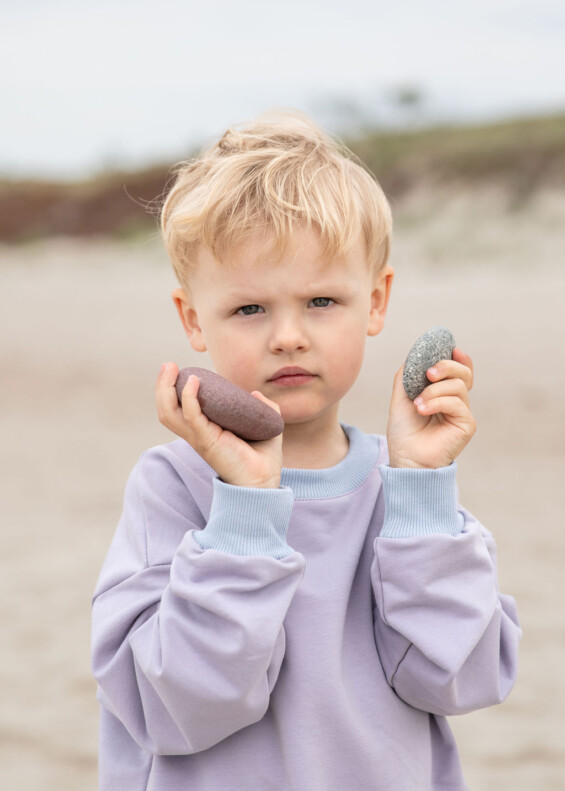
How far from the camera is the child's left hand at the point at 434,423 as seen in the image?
2285 mm

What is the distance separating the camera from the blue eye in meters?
2.31

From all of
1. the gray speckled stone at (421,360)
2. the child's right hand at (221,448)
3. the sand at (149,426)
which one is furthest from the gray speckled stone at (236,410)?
the sand at (149,426)

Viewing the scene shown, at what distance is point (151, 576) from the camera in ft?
7.14

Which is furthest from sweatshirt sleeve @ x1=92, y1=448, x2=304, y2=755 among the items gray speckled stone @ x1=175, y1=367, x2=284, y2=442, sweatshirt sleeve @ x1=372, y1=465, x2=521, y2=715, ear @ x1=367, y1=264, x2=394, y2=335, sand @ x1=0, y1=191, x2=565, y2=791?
sand @ x1=0, y1=191, x2=565, y2=791

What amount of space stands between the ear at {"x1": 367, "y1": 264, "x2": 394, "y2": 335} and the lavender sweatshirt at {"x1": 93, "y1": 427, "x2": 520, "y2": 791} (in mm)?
466

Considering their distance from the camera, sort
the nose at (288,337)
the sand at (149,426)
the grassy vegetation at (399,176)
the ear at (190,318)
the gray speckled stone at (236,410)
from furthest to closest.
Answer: the grassy vegetation at (399,176) < the sand at (149,426) < the ear at (190,318) < the nose at (288,337) < the gray speckled stone at (236,410)

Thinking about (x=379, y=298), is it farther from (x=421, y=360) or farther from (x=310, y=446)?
(x=310, y=446)

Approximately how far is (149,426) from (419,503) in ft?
34.9

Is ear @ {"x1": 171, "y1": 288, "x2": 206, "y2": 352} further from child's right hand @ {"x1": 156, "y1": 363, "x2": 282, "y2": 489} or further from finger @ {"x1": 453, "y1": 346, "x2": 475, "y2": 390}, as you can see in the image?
finger @ {"x1": 453, "y1": 346, "x2": 475, "y2": 390}

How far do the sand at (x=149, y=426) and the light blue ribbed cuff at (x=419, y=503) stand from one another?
262 centimetres

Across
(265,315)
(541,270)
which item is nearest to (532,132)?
(541,270)

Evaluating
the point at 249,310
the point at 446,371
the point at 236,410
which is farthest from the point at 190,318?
the point at 446,371

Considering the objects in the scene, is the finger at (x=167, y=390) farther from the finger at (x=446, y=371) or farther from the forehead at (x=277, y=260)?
the finger at (x=446, y=371)

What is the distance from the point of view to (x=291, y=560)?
204 centimetres
